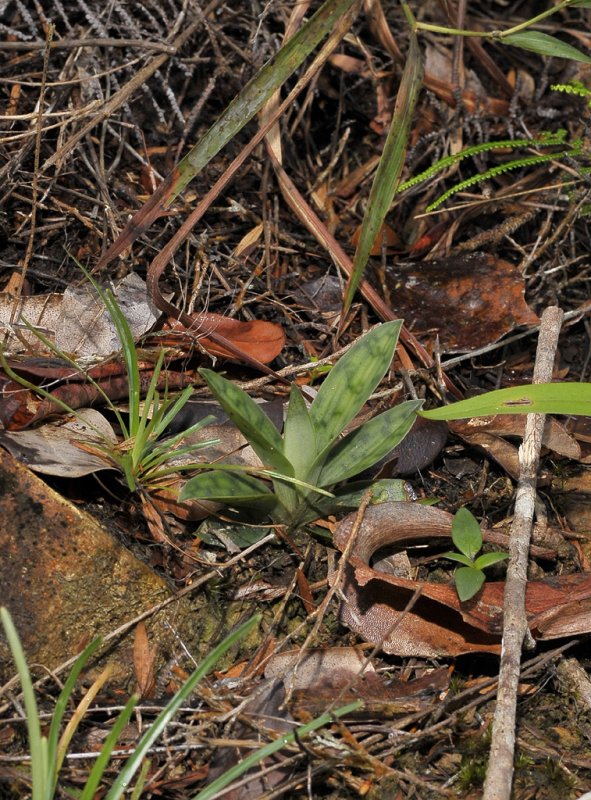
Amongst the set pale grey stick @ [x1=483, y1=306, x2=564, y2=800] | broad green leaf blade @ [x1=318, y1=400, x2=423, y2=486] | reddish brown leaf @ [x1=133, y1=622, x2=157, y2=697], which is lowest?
reddish brown leaf @ [x1=133, y1=622, x2=157, y2=697]

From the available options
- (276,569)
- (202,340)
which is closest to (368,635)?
(276,569)

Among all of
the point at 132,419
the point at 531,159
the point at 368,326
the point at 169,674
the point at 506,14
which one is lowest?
the point at 169,674

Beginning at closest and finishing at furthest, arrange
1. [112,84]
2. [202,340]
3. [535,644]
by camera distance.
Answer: [535,644] < [202,340] < [112,84]

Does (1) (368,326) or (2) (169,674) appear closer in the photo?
(2) (169,674)

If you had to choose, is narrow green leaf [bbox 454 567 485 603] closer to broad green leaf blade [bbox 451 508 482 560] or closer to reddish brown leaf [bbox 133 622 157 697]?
broad green leaf blade [bbox 451 508 482 560]

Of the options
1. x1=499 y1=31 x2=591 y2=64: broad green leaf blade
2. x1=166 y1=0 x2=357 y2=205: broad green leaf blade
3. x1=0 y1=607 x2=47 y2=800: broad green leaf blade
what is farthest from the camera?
x1=499 y1=31 x2=591 y2=64: broad green leaf blade

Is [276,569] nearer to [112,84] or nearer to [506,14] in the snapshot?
[112,84]

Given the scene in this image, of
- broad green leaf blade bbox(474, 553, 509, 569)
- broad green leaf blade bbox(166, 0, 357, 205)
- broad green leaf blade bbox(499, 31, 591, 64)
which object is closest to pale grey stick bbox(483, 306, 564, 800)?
broad green leaf blade bbox(474, 553, 509, 569)
